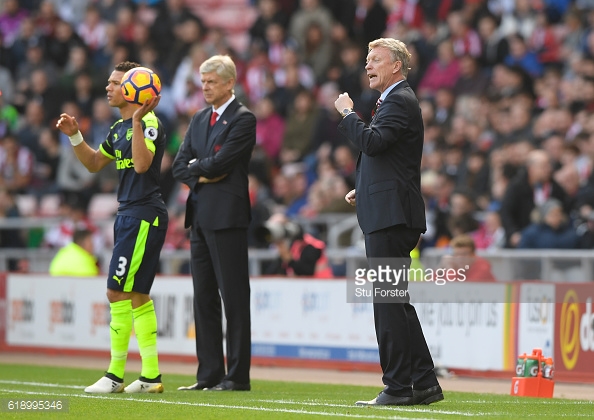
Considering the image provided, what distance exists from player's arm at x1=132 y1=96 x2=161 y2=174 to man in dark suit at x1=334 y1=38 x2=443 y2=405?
5.93 ft

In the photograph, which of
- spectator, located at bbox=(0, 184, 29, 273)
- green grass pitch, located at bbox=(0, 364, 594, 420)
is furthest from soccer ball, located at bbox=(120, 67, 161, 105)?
spectator, located at bbox=(0, 184, 29, 273)

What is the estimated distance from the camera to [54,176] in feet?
75.1

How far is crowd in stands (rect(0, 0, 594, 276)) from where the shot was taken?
16391mm

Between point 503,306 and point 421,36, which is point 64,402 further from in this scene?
point 421,36

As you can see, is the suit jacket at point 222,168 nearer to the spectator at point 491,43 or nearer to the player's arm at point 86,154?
the player's arm at point 86,154

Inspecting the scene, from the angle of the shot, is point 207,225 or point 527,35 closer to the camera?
point 207,225

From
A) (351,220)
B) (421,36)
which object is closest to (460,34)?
(421,36)

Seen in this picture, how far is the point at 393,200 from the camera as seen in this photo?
897cm

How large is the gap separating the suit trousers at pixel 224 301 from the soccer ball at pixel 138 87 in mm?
1381

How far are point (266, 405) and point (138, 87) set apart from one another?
288cm

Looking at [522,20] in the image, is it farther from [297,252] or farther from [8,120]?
[8,120]

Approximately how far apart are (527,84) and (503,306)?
5751 millimetres

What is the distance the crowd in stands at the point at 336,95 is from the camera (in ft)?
53.8

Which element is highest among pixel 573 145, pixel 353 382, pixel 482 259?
pixel 573 145
